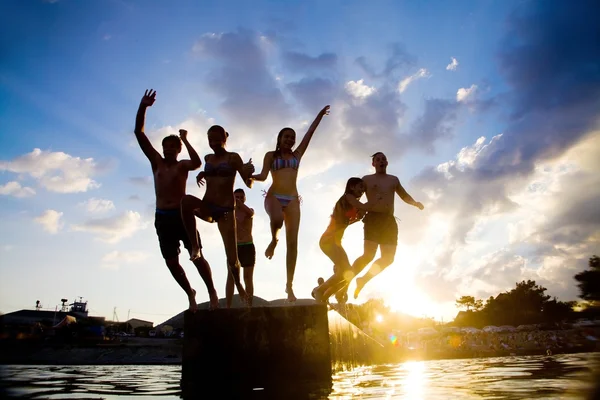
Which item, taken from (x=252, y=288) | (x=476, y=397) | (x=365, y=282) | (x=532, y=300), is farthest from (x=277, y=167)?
(x=532, y=300)

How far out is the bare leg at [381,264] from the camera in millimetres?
6559

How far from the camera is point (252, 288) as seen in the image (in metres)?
6.37

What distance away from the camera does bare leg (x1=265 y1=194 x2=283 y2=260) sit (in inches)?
204

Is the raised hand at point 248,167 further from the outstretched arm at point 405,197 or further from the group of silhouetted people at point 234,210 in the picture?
the outstretched arm at point 405,197

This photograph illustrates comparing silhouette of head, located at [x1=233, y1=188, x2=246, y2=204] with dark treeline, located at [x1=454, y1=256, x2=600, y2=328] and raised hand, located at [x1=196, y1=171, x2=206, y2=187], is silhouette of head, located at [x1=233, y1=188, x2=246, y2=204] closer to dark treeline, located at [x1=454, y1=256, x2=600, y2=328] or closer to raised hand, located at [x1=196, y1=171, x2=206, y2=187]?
raised hand, located at [x1=196, y1=171, x2=206, y2=187]

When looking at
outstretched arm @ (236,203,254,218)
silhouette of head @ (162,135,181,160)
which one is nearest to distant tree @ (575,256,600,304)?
silhouette of head @ (162,135,181,160)

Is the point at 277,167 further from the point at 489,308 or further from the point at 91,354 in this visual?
the point at 489,308

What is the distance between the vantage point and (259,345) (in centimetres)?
371

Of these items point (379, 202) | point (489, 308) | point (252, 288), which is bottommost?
point (489, 308)

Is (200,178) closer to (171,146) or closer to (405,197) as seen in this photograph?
(171,146)

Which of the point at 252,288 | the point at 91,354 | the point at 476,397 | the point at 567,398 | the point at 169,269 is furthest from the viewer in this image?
the point at 91,354

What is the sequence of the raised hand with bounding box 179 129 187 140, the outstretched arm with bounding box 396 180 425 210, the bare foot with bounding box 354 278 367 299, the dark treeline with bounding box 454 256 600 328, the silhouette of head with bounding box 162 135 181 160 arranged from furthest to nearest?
the dark treeline with bounding box 454 256 600 328
the outstretched arm with bounding box 396 180 425 210
the bare foot with bounding box 354 278 367 299
the silhouette of head with bounding box 162 135 181 160
the raised hand with bounding box 179 129 187 140

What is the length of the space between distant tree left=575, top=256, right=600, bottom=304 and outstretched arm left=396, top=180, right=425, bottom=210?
4648mm

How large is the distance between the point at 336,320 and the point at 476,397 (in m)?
3.29
